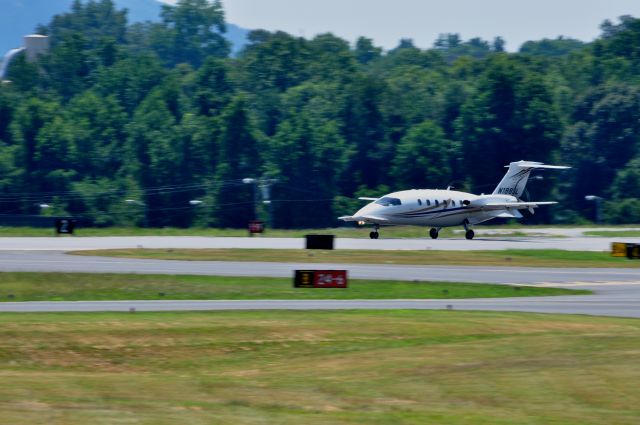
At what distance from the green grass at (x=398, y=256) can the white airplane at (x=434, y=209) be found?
1097 centimetres

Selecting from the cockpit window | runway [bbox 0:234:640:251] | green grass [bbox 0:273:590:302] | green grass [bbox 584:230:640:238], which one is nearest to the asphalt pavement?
runway [bbox 0:234:640:251]

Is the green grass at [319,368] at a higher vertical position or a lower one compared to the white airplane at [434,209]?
lower

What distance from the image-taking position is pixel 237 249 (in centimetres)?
6638

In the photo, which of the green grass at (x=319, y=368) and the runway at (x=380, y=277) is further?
the runway at (x=380, y=277)

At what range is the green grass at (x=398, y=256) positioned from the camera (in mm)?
60438

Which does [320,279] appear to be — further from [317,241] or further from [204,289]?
[317,241]

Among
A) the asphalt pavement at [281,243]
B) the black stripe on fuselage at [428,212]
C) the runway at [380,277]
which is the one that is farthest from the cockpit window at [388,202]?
the runway at [380,277]

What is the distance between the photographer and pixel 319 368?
29000 mm

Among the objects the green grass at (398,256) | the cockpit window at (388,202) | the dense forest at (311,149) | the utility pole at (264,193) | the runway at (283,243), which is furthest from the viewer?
the dense forest at (311,149)

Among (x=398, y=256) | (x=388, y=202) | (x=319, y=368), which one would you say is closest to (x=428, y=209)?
(x=388, y=202)

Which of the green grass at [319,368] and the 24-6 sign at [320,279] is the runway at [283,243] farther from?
the green grass at [319,368]

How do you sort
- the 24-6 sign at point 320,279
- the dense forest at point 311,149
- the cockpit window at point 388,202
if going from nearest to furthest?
the 24-6 sign at point 320,279 < the cockpit window at point 388,202 < the dense forest at point 311,149

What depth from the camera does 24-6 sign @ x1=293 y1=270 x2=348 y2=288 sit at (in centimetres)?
4644

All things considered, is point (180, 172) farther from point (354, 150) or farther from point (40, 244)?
point (40, 244)
